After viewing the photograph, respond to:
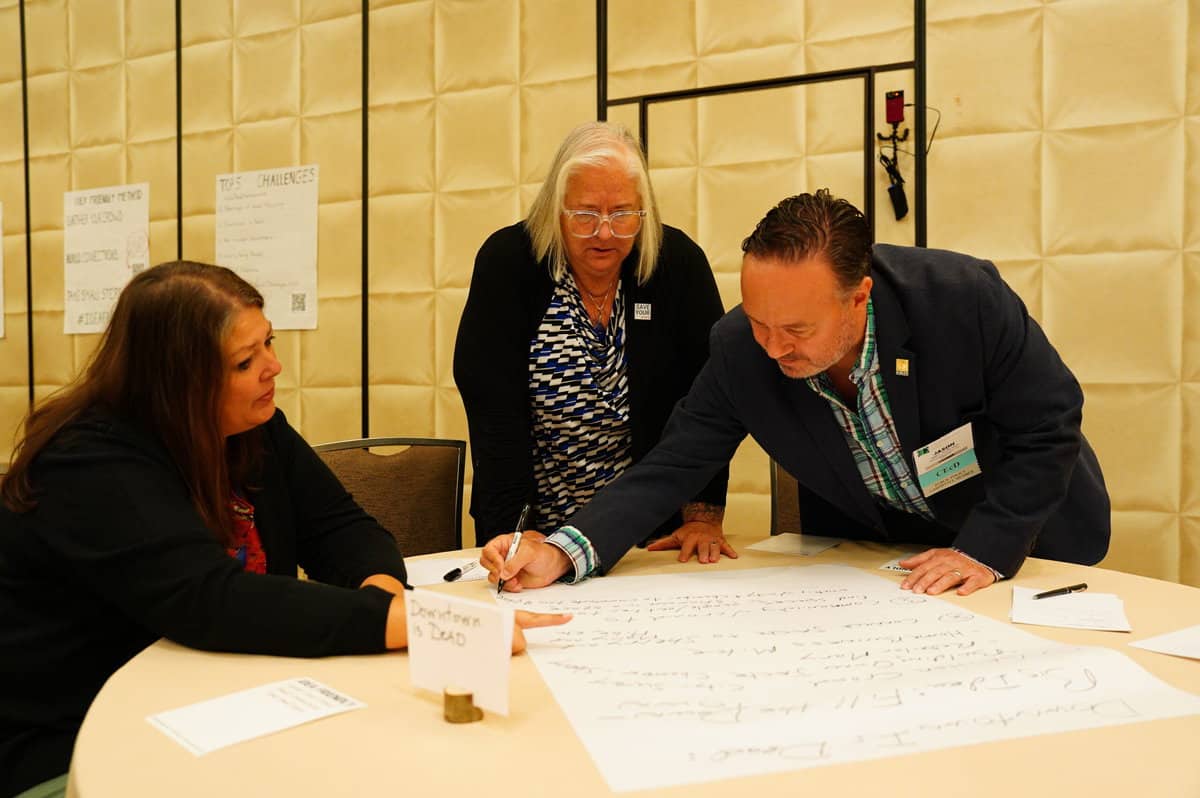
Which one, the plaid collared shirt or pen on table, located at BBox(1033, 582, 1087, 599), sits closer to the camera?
pen on table, located at BBox(1033, 582, 1087, 599)

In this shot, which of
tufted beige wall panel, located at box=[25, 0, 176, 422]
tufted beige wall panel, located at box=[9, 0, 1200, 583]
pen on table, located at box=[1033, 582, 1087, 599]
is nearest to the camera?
pen on table, located at box=[1033, 582, 1087, 599]

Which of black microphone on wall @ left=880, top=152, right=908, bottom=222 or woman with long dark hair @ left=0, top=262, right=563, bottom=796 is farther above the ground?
black microphone on wall @ left=880, top=152, right=908, bottom=222

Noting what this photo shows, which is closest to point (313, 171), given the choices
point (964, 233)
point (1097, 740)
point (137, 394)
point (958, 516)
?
point (964, 233)

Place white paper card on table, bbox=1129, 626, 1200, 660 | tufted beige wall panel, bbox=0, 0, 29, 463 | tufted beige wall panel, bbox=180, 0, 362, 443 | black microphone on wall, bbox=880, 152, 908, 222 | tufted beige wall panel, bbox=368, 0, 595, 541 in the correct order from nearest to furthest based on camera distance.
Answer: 1. white paper card on table, bbox=1129, 626, 1200, 660
2. black microphone on wall, bbox=880, 152, 908, 222
3. tufted beige wall panel, bbox=368, 0, 595, 541
4. tufted beige wall panel, bbox=180, 0, 362, 443
5. tufted beige wall panel, bbox=0, 0, 29, 463

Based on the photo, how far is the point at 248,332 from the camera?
4.50 feet

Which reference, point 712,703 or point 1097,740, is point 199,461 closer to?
point 712,703

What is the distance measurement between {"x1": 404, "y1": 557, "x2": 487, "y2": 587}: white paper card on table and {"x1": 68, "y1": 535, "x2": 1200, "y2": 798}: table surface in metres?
0.52

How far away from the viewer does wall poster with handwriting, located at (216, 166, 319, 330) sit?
380 cm

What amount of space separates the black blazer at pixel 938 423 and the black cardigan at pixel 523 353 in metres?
0.23

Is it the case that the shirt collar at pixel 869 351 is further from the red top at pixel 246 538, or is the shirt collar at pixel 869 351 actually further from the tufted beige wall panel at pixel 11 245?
the tufted beige wall panel at pixel 11 245

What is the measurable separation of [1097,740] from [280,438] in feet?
4.15

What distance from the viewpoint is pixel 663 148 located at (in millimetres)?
3172

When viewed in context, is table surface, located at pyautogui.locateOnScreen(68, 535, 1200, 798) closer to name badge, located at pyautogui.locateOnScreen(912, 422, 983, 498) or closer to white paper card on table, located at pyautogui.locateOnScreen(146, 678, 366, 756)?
white paper card on table, located at pyautogui.locateOnScreen(146, 678, 366, 756)

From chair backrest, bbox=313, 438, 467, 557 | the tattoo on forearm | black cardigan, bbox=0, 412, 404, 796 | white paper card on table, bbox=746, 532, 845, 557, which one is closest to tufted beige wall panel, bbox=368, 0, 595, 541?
chair backrest, bbox=313, 438, 467, 557
